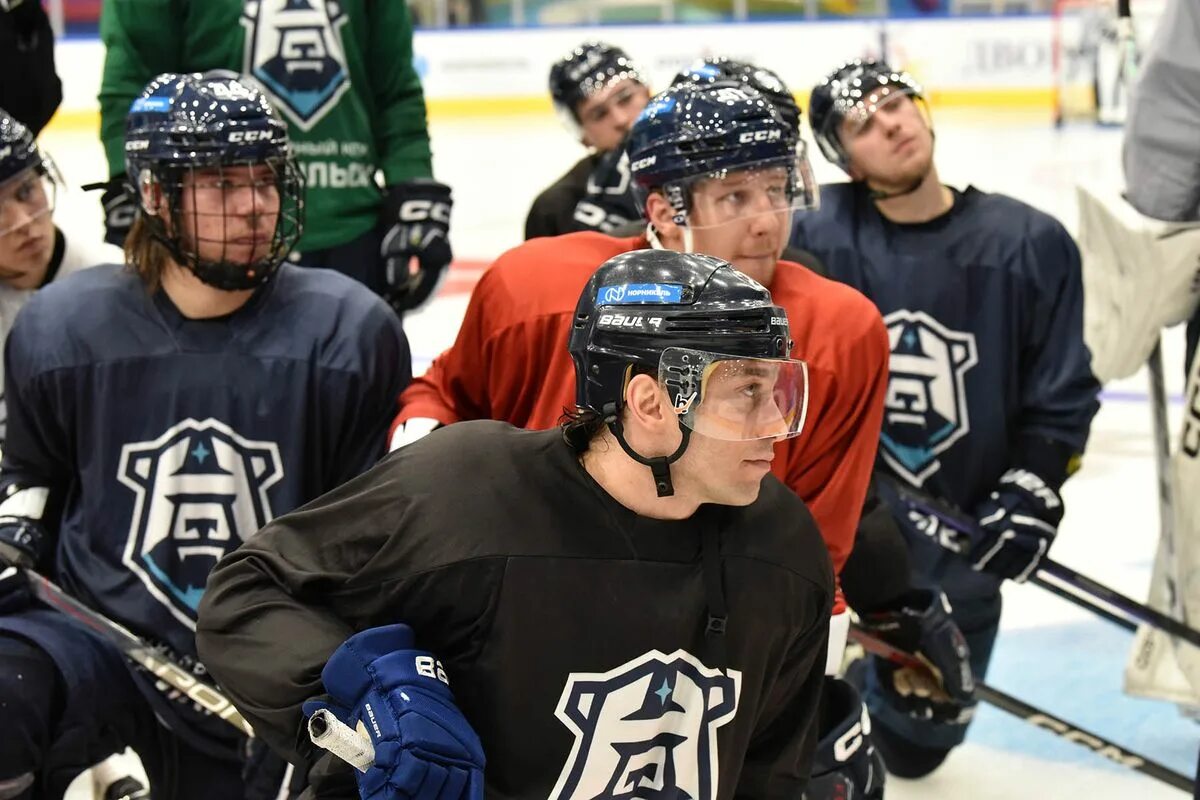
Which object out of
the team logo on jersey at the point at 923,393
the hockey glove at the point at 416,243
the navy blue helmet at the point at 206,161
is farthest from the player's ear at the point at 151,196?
the team logo on jersey at the point at 923,393

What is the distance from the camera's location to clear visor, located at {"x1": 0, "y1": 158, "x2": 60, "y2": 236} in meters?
2.56

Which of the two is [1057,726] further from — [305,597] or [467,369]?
[305,597]

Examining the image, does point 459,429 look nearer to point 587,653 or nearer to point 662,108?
point 587,653

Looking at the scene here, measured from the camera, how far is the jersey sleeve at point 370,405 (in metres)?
2.25

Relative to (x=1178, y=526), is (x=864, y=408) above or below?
above

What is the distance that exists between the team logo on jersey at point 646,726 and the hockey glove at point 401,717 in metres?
0.14

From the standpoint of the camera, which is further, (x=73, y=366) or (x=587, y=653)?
(x=73, y=366)

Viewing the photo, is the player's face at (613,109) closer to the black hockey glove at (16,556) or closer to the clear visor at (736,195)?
the clear visor at (736,195)

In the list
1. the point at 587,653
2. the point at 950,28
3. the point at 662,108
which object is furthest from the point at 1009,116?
the point at 587,653

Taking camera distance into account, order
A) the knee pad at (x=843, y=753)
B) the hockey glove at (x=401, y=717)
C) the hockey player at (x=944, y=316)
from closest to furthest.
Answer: the hockey glove at (x=401, y=717) < the knee pad at (x=843, y=753) < the hockey player at (x=944, y=316)

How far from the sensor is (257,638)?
158cm

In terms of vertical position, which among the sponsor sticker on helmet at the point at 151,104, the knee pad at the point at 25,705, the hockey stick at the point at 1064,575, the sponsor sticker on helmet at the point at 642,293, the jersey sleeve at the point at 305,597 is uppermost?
the sponsor sticker on helmet at the point at 151,104

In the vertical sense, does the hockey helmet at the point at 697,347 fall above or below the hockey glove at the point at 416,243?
above

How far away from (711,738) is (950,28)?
431 inches
